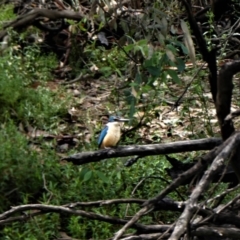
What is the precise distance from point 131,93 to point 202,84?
1922 millimetres

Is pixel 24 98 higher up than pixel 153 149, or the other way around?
pixel 153 149

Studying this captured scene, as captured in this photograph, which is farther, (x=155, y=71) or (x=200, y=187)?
(x=155, y=71)

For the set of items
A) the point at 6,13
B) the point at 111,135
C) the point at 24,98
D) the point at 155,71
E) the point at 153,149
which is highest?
the point at 155,71

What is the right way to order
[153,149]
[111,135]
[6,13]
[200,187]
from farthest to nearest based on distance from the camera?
[6,13], [111,135], [153,149], [200,187]

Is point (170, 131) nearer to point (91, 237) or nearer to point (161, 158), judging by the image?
point (161, 158)

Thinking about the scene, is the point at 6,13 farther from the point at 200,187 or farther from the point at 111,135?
the point at 200,187

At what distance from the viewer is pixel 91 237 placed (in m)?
5.36

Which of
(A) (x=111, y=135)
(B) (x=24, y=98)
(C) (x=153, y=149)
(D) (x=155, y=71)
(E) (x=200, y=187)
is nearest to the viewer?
(E) (x=200, y=187)

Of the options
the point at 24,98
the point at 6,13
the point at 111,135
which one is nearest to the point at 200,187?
the point at 111,135

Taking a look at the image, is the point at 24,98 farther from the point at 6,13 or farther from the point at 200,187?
the point at 200,187

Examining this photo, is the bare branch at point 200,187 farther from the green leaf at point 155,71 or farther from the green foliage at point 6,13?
the green foliage at point 6,13

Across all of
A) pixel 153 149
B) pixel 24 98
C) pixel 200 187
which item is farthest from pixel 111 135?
pixel 200 187

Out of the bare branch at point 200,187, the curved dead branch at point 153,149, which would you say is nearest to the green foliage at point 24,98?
the curved dead branch at point 153,149

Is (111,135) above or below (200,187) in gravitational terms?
below
